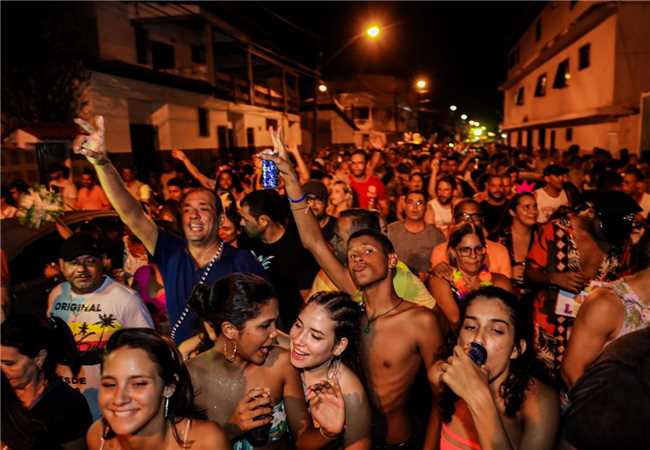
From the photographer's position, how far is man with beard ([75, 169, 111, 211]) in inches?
385

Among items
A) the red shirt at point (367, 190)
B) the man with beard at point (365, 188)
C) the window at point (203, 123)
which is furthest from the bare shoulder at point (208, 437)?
the window at point (203, 123)

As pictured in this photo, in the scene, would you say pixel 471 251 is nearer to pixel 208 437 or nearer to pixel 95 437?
pixel 208 437

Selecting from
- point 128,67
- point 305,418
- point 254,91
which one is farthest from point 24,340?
point 254,91

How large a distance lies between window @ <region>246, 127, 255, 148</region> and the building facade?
1749 centimetres

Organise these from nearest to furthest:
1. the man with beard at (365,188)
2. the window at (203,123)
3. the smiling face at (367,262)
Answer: the smiling face at (367,262), the man with beard at (365,188), the window at (203,123)

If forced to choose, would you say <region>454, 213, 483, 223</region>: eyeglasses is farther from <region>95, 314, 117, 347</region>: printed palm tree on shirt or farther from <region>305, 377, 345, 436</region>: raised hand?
<region>95, 314, 117, 347</region>: printed palm tree on shirt

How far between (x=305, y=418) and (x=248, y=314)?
634 millimetres

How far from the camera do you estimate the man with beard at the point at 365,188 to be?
8500 millimetres

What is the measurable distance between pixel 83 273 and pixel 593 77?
2252 centimetres

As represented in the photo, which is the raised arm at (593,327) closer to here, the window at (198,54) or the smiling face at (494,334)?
the smiling face at (494,334)

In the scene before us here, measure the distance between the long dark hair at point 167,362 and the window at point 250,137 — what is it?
2849cm

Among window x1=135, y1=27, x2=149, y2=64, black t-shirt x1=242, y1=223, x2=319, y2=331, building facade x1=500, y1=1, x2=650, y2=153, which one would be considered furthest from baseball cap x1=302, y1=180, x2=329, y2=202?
window x1=135, y1=27, x2=149, y2=64

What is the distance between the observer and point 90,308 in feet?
→ 11.7

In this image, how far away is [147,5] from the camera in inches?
797
